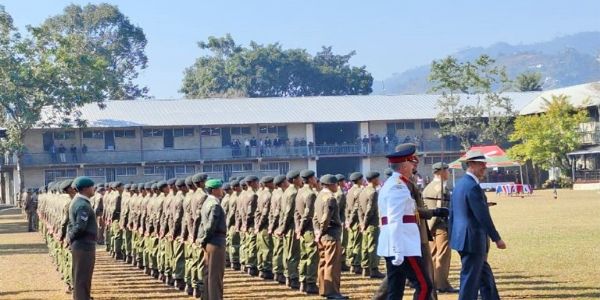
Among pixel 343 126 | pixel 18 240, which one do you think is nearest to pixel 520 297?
pixel 18 240

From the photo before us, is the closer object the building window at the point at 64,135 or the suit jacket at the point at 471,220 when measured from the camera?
the suit jacket at the point at 471,220

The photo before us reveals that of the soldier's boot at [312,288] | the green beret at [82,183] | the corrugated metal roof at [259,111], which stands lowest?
the soldier's boot at [312,288]

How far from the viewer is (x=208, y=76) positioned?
89.2 meters

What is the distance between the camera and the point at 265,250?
55.0 ft

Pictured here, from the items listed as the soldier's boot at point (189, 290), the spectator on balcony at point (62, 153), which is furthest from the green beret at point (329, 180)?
the spectator on balcony at point (62, 153)

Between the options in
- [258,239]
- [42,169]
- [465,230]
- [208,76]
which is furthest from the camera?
[208,76]

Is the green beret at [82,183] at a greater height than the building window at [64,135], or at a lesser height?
lesser

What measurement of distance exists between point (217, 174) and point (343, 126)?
926cm

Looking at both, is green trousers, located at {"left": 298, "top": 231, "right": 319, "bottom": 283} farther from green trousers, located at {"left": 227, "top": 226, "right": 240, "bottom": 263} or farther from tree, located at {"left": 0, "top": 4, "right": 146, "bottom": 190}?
tree, located at {"left": 0, "top": 4, "right": 146, "bottom": 190}

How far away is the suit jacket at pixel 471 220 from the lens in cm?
1027

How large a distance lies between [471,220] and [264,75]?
79318 millimetres

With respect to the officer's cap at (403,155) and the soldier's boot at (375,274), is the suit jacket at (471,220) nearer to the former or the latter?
the officer's cap at (403,155)

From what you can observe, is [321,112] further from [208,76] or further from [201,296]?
[201,296]

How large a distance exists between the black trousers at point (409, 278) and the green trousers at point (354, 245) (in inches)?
270
